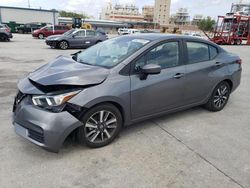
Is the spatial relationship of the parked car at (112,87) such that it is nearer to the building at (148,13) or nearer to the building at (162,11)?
the building at (162,11)

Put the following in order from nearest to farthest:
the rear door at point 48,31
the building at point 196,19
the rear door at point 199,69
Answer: the rear door at point 199,69 < the rear door at point 48,31 < the building at point 196,19

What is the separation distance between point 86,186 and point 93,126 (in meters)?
0.82

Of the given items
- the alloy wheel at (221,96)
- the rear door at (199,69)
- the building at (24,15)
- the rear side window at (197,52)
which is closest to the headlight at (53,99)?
the rear door at (199,69)

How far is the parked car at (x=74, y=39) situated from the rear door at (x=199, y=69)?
1231 centimetres

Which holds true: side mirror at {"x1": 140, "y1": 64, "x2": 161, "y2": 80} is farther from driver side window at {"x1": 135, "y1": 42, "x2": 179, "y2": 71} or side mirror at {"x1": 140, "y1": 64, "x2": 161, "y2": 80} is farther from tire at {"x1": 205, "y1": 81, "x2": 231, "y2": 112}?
tire at {"x1": 205, "y1": 81, "x2": 231, "y2": 112}

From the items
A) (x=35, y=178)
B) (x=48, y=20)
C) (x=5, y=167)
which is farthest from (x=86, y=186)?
(x=48, y=20)

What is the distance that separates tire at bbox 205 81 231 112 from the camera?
4512mm

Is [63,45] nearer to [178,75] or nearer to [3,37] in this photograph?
[3,37]

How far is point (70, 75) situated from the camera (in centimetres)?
292

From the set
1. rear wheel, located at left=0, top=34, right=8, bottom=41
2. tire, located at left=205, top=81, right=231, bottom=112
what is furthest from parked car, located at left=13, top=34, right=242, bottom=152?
rear wheel, located at left=0, top=34, right=8, bottom=41

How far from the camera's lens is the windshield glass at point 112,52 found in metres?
3.36

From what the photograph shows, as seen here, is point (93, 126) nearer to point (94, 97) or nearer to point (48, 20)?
point (94, 97)

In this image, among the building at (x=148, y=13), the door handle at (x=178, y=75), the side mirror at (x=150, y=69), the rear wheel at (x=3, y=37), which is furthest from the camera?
the building at (x=148, y=13)

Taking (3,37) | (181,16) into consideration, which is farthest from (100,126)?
(181,16)
